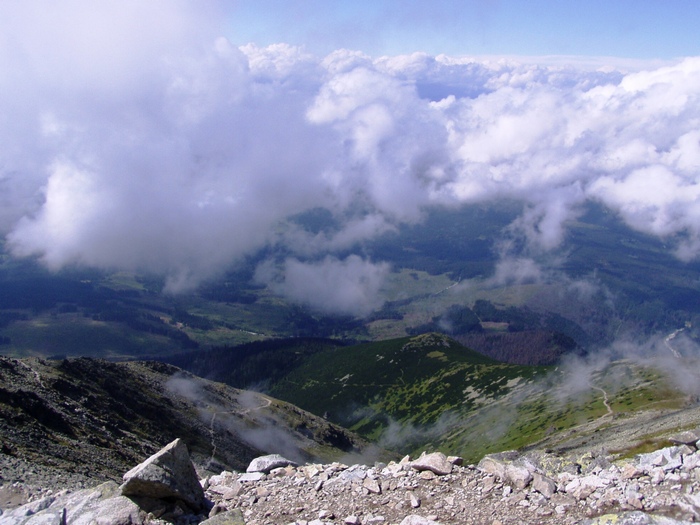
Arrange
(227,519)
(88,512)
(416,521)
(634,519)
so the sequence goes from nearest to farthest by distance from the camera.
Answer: (634,519), (416,521), (88,512), (227,519)

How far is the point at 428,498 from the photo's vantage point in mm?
23625

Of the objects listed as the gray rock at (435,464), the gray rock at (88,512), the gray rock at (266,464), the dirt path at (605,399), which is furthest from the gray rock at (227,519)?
the dirt path at (605,399)

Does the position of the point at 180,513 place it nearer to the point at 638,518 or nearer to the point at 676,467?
the point at 638,518

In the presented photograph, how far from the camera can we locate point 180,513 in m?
23.6

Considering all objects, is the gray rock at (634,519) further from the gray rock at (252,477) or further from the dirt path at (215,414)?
the dirt path at (215,414)

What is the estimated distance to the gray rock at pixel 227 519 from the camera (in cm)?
2238

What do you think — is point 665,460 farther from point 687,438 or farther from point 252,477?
point 252,477

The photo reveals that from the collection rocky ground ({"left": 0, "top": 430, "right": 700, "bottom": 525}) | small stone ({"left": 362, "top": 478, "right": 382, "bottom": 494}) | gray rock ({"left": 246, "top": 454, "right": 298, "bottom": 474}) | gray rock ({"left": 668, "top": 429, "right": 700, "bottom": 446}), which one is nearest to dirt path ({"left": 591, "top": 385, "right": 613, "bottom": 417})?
gray rock ({"left": 668, "top": 429, "right": 700, "bottom": 446})

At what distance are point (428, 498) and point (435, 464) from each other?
6.90ft

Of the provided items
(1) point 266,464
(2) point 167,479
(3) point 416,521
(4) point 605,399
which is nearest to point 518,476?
(3) point 416,521

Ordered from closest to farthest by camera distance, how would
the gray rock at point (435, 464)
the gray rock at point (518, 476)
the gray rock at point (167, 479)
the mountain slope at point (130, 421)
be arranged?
the gray rock at point (518, 476) < the gray rock at point (167, 479) < the gray rock at point (435, 464) < the mountain slope at point (130, 421)

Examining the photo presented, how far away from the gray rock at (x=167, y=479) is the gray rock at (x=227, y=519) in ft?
6.91

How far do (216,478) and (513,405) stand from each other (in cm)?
18438

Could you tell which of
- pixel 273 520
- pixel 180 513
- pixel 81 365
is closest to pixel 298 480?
pixel 273 520
